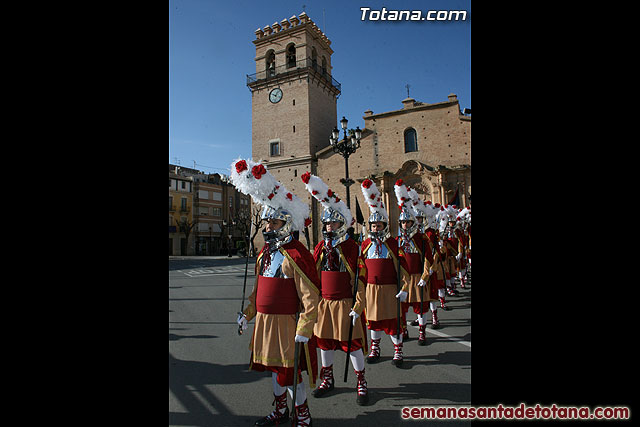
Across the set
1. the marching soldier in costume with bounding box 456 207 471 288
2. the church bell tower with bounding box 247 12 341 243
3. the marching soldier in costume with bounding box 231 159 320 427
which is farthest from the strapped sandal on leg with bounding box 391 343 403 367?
the church bell tower with bounding box 247 12 341 243

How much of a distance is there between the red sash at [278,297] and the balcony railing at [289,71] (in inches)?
1200

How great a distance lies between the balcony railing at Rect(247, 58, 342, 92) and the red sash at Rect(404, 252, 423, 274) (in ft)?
92.0

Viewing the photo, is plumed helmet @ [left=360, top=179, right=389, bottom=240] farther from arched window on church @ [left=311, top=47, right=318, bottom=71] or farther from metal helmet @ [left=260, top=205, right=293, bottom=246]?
arched window on church @ [left=311, top=47, right=318, bottom=71]

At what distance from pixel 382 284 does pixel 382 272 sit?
0.58ft

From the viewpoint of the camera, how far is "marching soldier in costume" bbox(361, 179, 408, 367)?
4844 millimetres

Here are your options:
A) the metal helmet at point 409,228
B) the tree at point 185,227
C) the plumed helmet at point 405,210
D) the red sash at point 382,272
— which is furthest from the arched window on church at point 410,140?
the tree at point 185,227

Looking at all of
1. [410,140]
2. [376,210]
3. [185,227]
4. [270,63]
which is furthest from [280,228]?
[185,227]

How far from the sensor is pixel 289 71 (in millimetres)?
31109

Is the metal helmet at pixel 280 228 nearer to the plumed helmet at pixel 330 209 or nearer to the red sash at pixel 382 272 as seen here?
the plumed helmet at pixel 330 209
